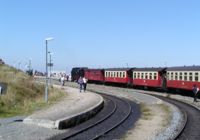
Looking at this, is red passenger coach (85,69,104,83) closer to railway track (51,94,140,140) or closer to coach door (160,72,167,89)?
coach door (160,72,167,89)

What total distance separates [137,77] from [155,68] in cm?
590

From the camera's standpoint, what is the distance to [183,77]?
46.5m

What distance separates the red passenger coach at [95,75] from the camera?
7739 centimetres

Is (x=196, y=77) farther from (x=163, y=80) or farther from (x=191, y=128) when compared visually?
(x=191, y=128)

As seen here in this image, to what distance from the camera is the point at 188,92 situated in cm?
4822

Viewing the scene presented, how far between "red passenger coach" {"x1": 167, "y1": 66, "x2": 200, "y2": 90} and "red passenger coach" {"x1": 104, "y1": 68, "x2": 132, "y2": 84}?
14.1 m

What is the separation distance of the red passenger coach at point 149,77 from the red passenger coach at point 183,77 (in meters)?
2.26

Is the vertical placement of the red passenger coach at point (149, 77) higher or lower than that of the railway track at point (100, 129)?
higher

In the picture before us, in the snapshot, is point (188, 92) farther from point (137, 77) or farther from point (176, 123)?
point (176, 123)

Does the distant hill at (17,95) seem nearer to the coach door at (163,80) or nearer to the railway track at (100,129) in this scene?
the railway track at (100,129)

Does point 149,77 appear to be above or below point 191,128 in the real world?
above

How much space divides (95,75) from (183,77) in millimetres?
35698

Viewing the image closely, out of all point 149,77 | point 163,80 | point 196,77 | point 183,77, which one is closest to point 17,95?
point 196,77

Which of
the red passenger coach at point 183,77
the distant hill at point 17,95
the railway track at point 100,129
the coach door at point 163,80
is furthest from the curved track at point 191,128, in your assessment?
the coach door at point 163,80
